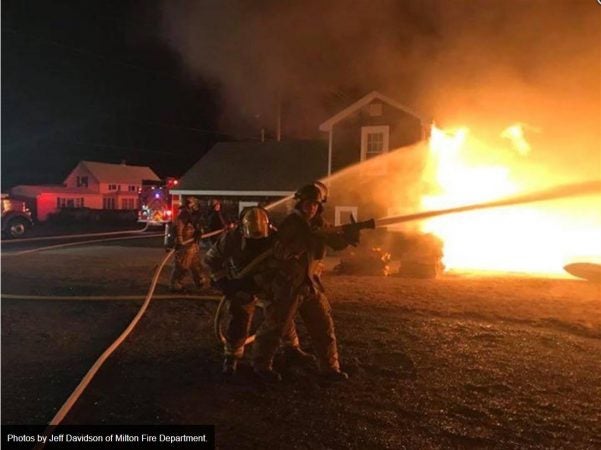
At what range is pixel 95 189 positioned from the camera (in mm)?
45750

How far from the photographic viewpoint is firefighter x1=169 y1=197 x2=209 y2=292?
824cm

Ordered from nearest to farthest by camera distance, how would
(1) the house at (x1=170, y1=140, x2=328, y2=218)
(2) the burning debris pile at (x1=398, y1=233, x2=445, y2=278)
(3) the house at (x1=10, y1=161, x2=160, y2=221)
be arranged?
(2) the burning debris pile at (x1=398, y1=233, x2=445, y2=278)
(1) the house at (x1=170, y1=140, x2=328, y2=218)
(3) the house at (x1=10, y1=161, x2=160, y2=221)

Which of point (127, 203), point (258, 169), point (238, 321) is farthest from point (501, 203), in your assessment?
point (127, 203)

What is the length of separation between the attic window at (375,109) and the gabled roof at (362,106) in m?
0.16

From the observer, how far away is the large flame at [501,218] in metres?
13.0

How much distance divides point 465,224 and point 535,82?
4986mm

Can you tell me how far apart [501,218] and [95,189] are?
39.9 m

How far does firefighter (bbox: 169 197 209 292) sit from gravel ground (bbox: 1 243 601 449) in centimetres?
90

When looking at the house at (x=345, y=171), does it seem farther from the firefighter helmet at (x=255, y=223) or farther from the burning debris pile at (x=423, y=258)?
the firefighter helmet at (x=255, y=223)

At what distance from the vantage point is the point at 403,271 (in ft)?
35.8

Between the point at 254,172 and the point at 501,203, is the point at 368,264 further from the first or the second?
the point at 254,172

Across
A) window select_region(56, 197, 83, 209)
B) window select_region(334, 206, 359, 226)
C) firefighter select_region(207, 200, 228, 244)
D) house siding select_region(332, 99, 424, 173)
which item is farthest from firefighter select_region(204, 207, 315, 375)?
window select_region(56, 197, 83, 209)

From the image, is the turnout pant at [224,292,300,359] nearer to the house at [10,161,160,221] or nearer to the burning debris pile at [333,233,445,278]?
the burning debris pile at [333,233,445,278]

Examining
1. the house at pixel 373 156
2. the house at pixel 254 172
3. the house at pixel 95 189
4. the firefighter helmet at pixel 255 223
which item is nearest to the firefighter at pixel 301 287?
the firefighter helmet at pixel 255 223
